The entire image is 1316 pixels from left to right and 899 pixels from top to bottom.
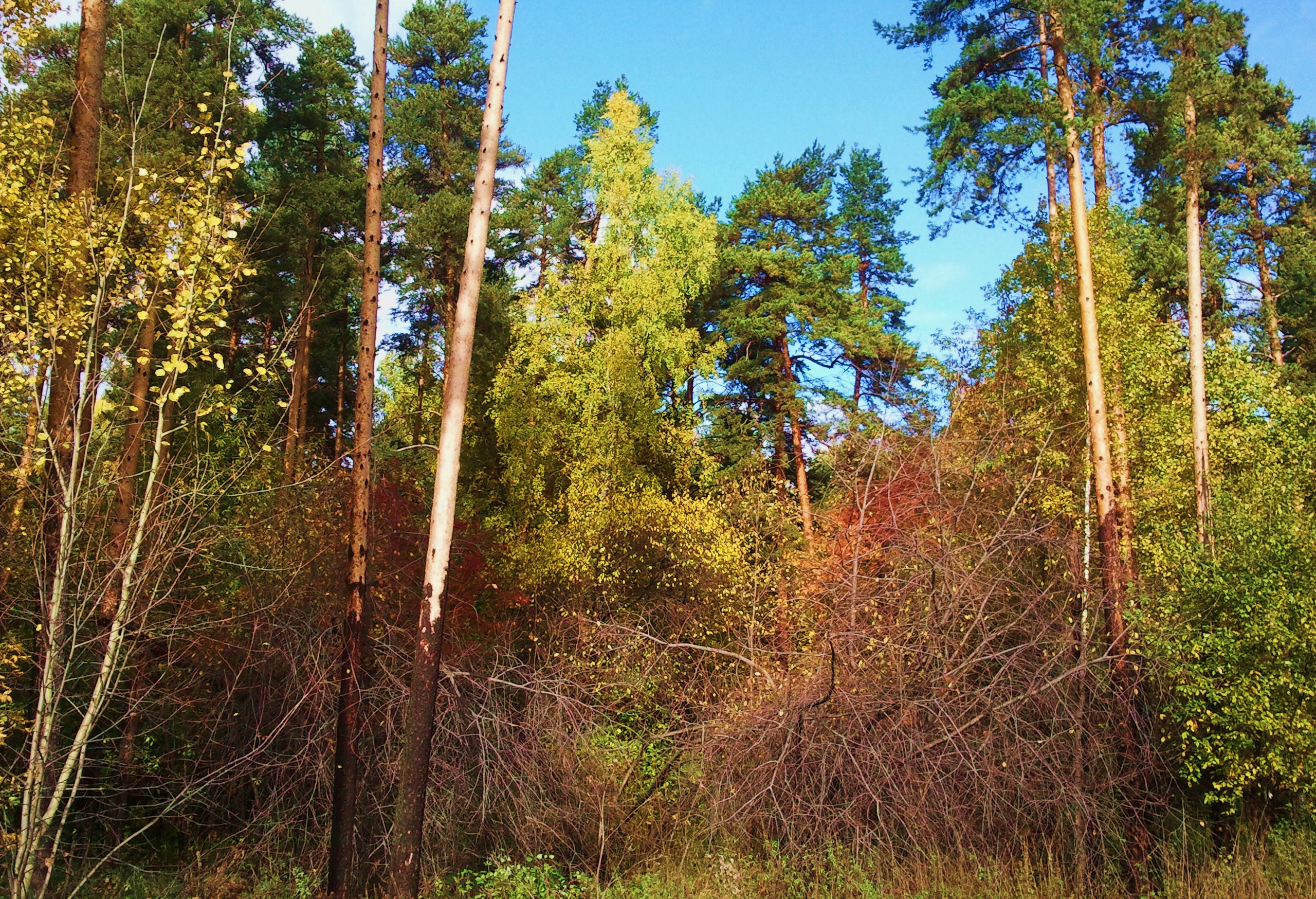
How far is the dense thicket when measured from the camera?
795 cm

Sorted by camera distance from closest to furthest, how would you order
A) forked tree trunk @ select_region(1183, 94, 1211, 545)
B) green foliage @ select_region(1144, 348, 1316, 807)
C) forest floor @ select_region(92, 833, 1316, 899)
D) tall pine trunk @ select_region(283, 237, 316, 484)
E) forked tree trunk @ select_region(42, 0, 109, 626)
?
forked tree trunk @ select_region(42, 0, 109, 626)
forest floor @ select_region(92, 833, 1316, 899)
green foliage @ select_region(1144, 348, 1316, 807)
forked tree trunk @ select_region(1183, 94, 1211, 545)
tall pine trunk @ select_region(283, 237, 316, 484)

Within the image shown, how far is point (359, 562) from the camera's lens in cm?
866

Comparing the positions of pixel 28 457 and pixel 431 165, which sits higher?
pixel 431 165

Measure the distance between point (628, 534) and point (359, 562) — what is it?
8.77 metres

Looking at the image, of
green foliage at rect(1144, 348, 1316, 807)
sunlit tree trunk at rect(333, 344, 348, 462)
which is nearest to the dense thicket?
green foliage at rect(1144, 348, 1316, 807)

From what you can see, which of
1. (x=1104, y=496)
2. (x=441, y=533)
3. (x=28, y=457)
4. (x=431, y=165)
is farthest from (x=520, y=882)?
(x=431, y=165)

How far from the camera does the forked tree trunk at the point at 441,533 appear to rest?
757cm

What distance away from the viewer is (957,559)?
10070 mm

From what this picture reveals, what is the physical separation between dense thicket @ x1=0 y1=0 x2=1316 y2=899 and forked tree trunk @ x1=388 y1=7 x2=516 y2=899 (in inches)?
6.6

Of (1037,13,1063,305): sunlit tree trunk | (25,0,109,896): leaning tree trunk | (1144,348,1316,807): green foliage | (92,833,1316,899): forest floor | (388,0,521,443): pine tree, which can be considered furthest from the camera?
(388,0,521,443): pine tree

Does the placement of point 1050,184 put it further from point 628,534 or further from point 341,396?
point 341,396

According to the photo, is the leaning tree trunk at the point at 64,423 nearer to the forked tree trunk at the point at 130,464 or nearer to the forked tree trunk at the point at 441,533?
the forked tree trunk at the point at 130,464

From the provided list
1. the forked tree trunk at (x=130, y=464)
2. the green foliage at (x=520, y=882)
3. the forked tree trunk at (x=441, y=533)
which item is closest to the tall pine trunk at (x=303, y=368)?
the forked tree trunk at (x=130, y=464)

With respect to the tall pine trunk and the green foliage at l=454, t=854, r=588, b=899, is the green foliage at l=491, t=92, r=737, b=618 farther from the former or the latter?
the green foliage at l=454, t=854, r=588, b=899
